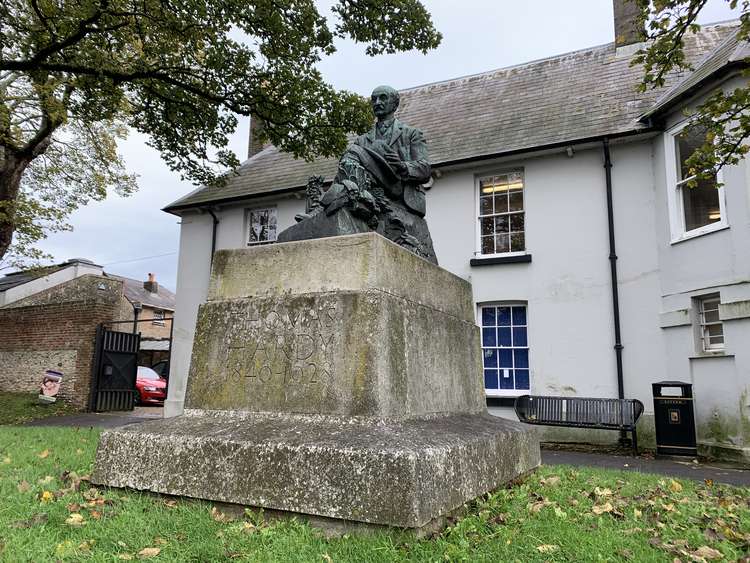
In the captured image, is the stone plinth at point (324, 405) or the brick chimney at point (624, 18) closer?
the stone plinth at point (324, 405)

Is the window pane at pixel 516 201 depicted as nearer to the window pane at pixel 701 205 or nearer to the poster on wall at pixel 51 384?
Answer: the window pane at pixel 701 205

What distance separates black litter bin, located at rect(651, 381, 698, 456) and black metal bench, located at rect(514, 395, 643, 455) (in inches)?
18.8

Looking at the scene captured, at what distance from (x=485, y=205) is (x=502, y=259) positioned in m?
1.53

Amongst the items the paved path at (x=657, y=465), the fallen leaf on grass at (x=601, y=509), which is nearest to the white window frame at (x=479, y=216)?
the paved path at (x=657, y=465)

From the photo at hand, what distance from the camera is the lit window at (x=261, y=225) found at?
16.2 metres

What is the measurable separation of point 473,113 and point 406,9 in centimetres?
521

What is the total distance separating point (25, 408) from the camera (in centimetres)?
1511

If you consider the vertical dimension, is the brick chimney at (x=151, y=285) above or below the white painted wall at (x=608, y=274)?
above

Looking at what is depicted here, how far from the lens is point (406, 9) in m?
10.3

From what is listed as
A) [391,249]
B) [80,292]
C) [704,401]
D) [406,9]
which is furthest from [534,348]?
[80,292]

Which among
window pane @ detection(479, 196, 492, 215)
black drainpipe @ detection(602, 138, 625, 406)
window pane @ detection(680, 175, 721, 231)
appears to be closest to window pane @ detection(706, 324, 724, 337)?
black drainpipe @ detection(602, 138, 625, 406)

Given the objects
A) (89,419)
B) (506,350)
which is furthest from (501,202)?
(89,419)

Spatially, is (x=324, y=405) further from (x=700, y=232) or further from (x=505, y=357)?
(x=505, y=357)

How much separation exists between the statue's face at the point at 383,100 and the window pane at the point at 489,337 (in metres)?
8.23
